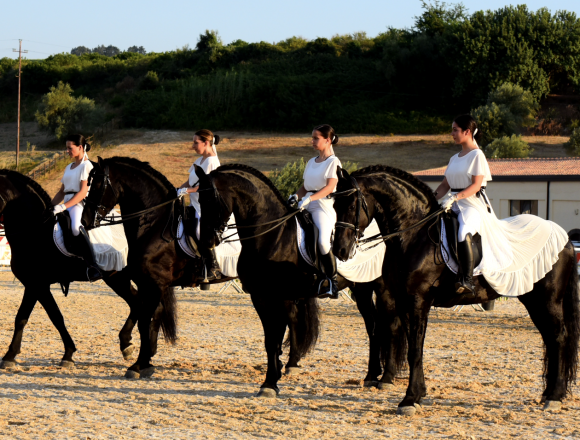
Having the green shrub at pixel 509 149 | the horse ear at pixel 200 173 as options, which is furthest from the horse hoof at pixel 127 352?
the green shrub at pixel 509 149

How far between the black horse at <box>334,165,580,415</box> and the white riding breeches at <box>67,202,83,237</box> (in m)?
3.49

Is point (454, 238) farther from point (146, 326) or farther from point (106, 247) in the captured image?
point (106, 247)

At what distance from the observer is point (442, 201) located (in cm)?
673

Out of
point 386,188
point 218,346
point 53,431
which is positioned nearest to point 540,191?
point 218,346

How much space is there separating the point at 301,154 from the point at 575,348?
4653 centimetres

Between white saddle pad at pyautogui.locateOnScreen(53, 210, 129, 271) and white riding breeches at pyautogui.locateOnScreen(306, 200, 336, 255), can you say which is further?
white saddle pad at pyautogui.locateOnScreen(53, 210, 129, 271)

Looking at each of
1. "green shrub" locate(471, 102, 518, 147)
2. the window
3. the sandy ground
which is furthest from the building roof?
the sandy ground

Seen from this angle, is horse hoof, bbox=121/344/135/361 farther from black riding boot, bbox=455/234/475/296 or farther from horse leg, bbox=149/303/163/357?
black riding boot, bbox=455/234/475/296

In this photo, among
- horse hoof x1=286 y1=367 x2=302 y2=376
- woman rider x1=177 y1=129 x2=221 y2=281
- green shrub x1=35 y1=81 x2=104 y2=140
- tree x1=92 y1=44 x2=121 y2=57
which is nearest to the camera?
horse hoof x1=286 y1=367 x2=302 y2=376

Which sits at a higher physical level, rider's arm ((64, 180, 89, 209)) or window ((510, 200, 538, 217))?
rider's arm ((64, 180, 89, 209))

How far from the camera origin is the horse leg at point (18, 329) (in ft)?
26.9

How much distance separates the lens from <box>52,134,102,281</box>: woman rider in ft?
27.5

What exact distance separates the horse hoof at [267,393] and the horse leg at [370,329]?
3.84 ft

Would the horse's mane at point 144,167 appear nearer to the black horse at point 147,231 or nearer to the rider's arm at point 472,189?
the black horse at point 147,231
